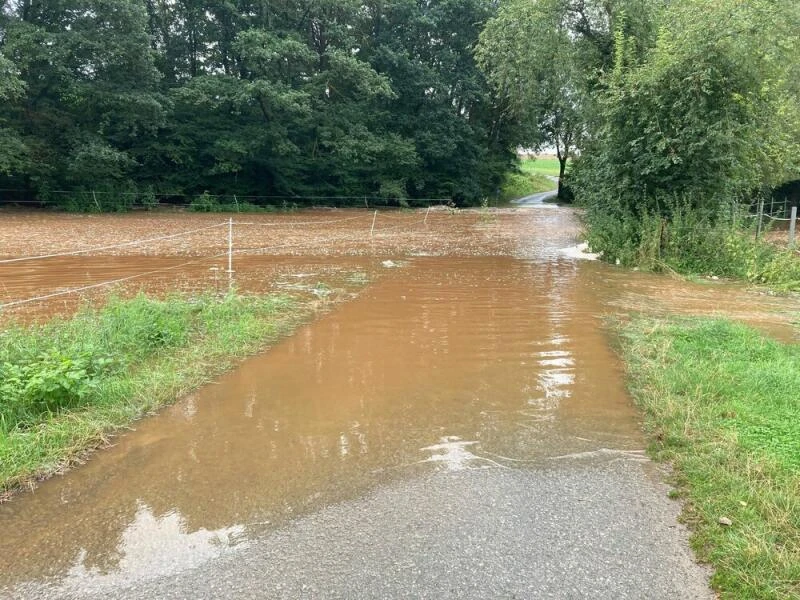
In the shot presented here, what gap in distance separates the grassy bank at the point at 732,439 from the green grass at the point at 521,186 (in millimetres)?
40509

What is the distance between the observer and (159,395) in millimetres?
5152

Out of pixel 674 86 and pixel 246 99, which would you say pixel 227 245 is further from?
pixel 246 99

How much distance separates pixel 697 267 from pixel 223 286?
9.70 meters

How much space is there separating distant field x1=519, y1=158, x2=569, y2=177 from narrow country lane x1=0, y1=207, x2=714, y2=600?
3047 inches

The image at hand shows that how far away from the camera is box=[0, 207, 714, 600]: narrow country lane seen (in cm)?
287

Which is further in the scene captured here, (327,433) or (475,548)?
(327,433)

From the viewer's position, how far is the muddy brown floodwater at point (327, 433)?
3.20 m

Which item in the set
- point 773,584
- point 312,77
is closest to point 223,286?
point 773,584

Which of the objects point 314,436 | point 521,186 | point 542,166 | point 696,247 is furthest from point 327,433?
point 542,166

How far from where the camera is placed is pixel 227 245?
16.4 meters

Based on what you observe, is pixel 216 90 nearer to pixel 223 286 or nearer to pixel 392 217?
pixel 392 217

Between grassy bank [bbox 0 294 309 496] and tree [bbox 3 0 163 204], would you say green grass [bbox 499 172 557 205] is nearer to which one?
tree [bbox 3 0 163 204]

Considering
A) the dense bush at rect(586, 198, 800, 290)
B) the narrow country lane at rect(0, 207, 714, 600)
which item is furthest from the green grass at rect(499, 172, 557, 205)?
the narrow country lane at rect(0, 207, 714, 600)

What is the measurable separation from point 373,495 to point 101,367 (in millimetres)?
3120
